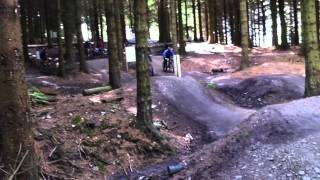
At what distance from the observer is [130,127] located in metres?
11.8

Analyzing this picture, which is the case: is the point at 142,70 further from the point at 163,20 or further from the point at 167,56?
the point at 163,20

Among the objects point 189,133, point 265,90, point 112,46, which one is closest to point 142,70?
point 189,133

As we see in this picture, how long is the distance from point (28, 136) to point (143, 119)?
7.04 meters

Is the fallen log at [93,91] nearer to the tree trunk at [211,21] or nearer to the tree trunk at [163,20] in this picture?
the tree trunk at [163,20]

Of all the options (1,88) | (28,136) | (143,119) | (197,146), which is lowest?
(197,146)

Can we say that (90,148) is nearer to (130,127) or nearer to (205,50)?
(130,127)

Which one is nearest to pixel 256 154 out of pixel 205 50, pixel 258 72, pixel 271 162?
pixel 271 162

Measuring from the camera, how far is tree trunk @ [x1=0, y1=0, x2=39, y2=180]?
15.3 feet

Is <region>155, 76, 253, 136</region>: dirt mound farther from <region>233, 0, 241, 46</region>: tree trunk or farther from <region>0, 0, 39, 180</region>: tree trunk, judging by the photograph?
<region>233, 0, 241, 46</region>: tree trunk

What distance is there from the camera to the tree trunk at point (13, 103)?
4.65 metres

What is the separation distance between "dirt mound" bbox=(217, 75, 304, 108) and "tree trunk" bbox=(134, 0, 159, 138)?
628cm

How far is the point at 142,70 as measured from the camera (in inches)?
460

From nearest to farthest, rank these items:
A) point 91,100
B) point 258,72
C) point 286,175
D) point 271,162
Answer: point 286,175 < point 271,162 < point 91,100 < point 258,72

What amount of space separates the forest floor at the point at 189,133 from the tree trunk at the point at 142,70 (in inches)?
11.7
